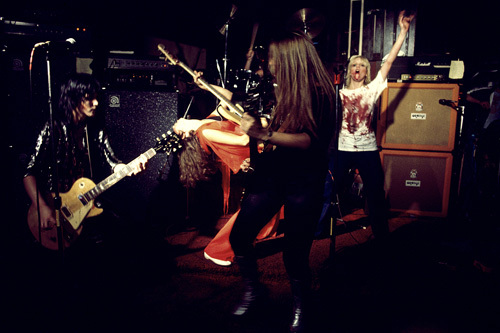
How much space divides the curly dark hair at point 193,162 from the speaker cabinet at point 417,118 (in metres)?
2.25

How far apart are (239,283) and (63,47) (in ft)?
6.33

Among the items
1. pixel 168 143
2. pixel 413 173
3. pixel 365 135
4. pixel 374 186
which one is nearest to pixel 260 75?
pixel 168 143

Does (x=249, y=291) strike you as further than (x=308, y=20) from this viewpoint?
No

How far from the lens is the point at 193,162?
3193mm

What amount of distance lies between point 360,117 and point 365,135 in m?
0.19

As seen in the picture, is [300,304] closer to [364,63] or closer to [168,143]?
[168,143]

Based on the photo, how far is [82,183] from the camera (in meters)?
2.81

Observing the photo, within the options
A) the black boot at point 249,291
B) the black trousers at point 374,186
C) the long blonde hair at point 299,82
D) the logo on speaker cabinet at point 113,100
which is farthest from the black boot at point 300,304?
the logo on speaker cabinet at point 113,100

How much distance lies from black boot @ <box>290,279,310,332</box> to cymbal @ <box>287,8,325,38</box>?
4.30 metres

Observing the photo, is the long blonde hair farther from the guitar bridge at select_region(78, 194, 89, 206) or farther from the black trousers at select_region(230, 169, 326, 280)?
the guitar bridge at select_region(78, 194, 89, 206)

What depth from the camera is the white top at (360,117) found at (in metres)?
3.16

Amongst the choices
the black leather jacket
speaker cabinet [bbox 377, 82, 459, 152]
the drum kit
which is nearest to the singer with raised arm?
the drum kit

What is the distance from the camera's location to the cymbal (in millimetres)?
5160

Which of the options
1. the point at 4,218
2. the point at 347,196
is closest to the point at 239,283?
the point at 4,218
